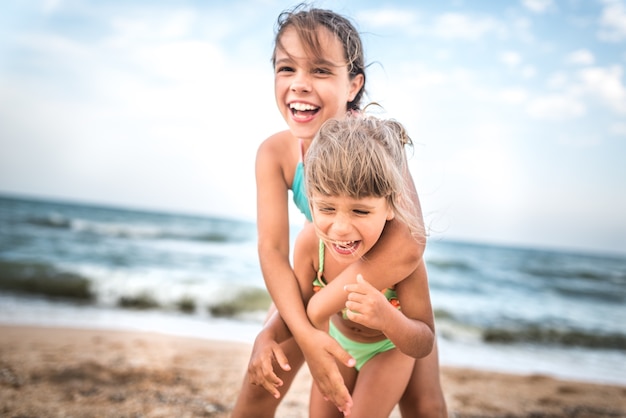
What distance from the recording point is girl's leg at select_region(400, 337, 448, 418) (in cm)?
230

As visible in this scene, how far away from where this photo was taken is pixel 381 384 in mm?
2191

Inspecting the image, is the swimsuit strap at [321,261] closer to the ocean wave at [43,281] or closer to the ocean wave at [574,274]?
the ocean wave at [43,281]

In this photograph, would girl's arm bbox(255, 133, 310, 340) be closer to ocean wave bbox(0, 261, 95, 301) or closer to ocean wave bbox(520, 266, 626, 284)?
ocean wave bbox(0, 261, 95, 301)

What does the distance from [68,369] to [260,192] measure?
10.8ft

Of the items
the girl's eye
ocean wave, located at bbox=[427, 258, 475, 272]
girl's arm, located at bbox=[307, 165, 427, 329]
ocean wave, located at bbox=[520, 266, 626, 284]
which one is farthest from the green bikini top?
ocean wave, located at bbox=[520, 266, 626, 284]

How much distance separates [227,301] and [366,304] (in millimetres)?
8207

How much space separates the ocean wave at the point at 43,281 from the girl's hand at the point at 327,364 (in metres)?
8.04

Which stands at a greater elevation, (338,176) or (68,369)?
(338,176)

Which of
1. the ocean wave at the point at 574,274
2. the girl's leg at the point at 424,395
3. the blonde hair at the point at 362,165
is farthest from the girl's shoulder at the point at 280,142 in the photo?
the ocean wave at the point at 574,274

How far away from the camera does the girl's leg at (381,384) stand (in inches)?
84.9

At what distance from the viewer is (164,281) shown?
10.4m

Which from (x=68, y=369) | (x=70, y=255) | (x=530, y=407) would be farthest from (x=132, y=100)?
(x=530, y=407)

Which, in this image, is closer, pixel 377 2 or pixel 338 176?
pixel 338 176

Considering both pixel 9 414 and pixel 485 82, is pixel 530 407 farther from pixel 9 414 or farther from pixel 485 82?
pixel 485 82
